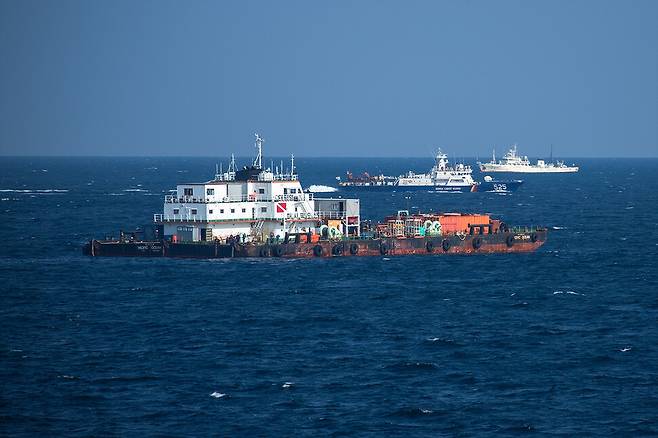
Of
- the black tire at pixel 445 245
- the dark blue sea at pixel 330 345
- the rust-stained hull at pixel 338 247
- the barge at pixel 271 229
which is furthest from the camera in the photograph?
the black tire at pixel 445 245

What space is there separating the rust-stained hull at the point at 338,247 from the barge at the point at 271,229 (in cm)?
8

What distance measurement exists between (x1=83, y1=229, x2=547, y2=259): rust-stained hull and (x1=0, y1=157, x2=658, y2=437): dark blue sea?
39.9 inches

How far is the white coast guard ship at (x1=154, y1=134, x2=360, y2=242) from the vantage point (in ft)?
333

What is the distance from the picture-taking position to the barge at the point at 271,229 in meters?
101

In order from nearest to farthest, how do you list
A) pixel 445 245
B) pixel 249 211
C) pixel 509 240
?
pixel 249 211, pixel 445 245, pixel 509 240

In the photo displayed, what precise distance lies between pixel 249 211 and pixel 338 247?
302 inches

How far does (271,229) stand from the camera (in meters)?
104

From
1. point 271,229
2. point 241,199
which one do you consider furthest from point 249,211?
point 271,229

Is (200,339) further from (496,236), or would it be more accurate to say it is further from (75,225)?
(75,225)

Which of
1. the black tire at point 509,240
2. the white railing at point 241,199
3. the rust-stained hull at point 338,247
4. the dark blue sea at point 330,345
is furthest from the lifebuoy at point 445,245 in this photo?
the white railing at point 241,199

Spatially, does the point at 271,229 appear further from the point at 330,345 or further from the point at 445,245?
the point at 330,345

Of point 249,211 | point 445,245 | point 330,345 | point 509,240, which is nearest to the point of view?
point 330,345

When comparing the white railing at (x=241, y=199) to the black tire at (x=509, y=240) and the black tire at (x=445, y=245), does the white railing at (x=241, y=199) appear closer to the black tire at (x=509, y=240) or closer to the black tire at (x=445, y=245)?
the black tire at (x=445, y=245)

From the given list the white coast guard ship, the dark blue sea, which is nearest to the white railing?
the white coast guard ship
